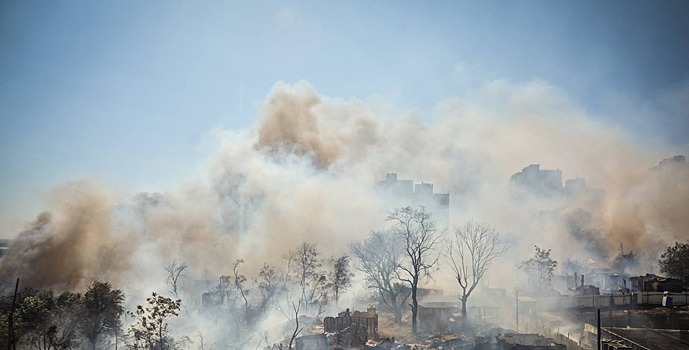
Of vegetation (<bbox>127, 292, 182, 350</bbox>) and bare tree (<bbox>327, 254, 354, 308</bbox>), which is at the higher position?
bare tree (<bbox>327, 254, 354, 308</bbox>)

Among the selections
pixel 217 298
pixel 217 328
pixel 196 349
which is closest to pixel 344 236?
pixel 217 298

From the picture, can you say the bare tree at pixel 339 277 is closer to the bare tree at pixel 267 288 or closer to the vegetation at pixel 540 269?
the bare tree at pixel 267 288

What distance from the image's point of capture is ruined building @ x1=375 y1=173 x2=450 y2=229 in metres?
45.3

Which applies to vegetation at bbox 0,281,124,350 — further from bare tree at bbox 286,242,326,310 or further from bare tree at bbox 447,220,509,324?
bare tree at bbox 447,220,509,324

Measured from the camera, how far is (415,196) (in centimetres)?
4666

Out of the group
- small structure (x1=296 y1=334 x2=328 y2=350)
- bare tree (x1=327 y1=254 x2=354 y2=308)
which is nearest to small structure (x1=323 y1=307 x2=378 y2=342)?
small structure (x1=296 y1=334 x2=328 y2=350)

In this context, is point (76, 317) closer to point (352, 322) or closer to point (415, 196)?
point (352, 322)

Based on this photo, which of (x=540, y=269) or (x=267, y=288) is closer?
(x=267, y=288)

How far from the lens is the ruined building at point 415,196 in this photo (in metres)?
45.3

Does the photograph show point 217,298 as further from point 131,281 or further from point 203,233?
point 203,233

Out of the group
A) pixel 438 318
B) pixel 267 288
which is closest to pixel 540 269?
pixel 438 318

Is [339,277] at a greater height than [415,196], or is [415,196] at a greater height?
[415,196]

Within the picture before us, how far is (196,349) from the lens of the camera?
23.0 metres

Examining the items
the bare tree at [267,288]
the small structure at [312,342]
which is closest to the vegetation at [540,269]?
the bare tree at [267,288]
